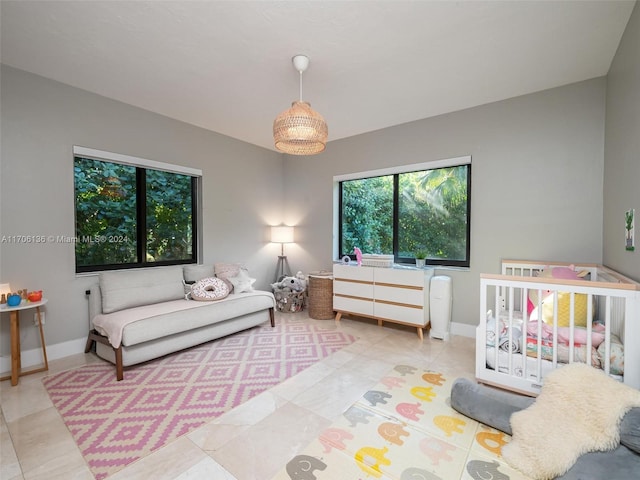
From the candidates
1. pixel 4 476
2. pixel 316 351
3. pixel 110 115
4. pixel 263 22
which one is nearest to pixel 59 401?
pixel 4 476

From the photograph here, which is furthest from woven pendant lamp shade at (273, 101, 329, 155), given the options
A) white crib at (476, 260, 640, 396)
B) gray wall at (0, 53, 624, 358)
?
white crib at (476, 260, 640, 396)

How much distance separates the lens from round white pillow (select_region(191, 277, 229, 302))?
3100mm

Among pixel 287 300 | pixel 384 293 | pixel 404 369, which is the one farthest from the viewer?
pixel 287 300

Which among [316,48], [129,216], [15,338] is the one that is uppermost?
[316,48]

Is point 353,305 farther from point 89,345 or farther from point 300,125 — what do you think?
point 89,345

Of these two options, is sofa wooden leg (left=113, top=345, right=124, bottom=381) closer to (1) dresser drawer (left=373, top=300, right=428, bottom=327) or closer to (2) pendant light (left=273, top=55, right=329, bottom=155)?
(2) pendant light (left=273, top=55, right=329, bottom=155)

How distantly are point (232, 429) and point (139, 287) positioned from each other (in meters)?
1.92

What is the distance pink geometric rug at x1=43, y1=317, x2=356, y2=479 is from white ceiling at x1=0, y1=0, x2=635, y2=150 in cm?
257

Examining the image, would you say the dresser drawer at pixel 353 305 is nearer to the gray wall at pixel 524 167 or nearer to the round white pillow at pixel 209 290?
the gray wall at pixel 524 167

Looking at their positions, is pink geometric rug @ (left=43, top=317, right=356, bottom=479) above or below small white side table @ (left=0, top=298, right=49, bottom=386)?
below

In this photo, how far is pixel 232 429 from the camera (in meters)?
1.71

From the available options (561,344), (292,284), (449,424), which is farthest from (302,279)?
(561,344)

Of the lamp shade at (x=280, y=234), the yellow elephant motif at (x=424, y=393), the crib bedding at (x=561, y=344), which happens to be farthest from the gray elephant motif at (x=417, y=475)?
the lamp shade at (x=280, y=234)

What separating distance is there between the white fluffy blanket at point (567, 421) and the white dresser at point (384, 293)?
1.60 m
